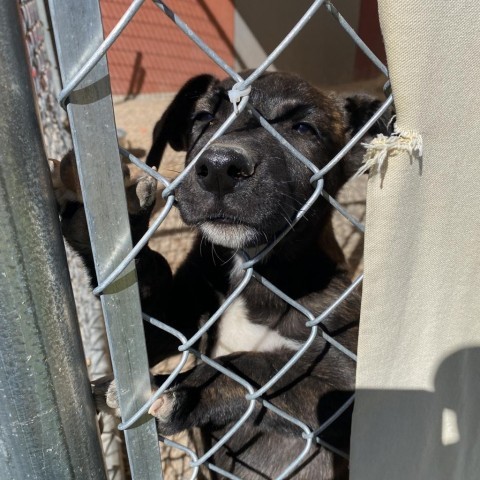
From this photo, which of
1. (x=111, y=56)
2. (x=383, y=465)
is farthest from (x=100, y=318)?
A: (x=111, y=56)

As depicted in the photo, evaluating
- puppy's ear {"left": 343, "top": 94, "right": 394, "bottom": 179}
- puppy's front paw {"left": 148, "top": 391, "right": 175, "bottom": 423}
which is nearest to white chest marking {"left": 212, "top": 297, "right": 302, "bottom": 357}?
puppy's front paw {"left": 148, "top": 391, "right": 175, "bottom": 423}

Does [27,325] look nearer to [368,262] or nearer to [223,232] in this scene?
[368,262]

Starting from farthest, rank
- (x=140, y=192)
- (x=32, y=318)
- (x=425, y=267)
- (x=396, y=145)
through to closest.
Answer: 1. (x=140, y=192)
2. (x=425, y=267)
3. (x=396, y=145)
4. (x=32, y=318)

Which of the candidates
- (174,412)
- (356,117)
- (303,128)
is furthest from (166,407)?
(356,117)

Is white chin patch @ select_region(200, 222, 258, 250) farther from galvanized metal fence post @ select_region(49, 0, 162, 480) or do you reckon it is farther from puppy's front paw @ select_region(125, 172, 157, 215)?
galvanized metal fence post @ select_region(49, 0, 162, 480)

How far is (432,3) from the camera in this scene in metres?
0.84

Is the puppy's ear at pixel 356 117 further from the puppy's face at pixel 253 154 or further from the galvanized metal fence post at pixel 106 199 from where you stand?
the galvanized metal fence post at pixel 106 199

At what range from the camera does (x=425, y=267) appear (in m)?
1.06

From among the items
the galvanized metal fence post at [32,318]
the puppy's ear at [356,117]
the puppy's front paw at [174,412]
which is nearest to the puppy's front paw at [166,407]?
the puppy's front paw at [174,412]

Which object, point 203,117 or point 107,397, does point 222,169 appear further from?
point 203,117

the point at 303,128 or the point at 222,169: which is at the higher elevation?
the point at 222,169

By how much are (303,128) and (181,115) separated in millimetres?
523

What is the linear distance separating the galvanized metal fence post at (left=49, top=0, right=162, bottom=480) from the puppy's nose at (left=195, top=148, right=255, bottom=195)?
17.9 inches

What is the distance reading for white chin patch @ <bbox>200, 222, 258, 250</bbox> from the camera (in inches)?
56.4
